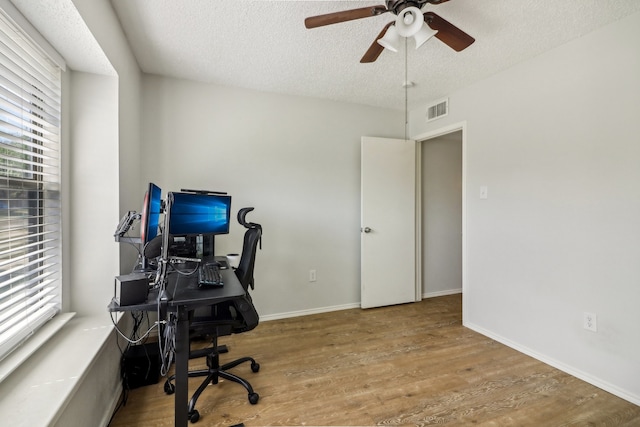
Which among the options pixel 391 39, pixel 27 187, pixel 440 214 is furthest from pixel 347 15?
pixel 440 214

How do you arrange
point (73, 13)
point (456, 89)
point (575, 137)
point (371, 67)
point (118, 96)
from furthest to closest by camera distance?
point (456, 89), point (371, 67), point (575, 137), point (118, 96), point (73, 13)

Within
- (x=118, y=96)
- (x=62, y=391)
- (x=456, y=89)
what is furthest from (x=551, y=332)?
(x=118, y=96)

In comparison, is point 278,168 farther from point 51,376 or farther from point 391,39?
point 51,376

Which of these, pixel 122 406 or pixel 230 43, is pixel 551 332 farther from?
pixel 230 43

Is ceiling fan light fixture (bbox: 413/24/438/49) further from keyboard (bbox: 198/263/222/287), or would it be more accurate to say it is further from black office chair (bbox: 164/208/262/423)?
keyboard (bbox: 198/263/222/287)

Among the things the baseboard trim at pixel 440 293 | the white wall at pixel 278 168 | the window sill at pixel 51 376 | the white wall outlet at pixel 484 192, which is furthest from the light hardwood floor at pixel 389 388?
the white wall outlet at pixel 484 192

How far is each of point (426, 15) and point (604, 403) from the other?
8.48 ft

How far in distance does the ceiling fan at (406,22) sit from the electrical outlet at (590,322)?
2.03 m

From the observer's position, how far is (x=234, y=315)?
5.76 feet

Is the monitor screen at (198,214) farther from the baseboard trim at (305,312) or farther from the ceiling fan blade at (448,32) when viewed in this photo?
the ceiling fan blade at (448,32)

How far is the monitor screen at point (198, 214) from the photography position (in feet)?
5.82

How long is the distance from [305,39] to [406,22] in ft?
2.70

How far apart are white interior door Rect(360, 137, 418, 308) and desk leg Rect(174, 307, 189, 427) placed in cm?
226

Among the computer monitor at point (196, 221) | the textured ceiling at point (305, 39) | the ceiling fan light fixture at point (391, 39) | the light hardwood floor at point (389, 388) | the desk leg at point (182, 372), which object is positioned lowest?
the light hardwood floor at point (389, 388)
